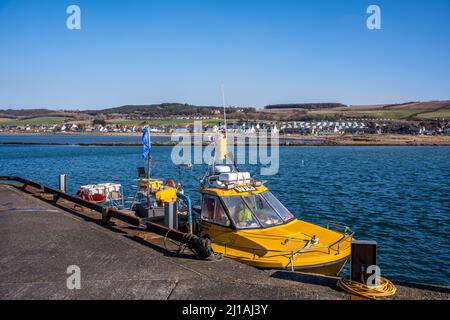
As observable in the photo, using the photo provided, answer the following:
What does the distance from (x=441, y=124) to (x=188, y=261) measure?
191 meters

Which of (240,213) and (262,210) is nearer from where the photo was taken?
(240,213)

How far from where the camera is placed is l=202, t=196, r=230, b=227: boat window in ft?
44.1

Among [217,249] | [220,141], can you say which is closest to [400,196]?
[220,141]

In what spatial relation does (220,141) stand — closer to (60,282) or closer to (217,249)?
(217,249)

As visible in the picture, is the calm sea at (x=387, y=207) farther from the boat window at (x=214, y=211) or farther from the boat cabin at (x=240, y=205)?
the boat window at (x=214, y=211)

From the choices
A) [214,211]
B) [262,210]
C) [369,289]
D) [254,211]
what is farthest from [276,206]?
[369,289]

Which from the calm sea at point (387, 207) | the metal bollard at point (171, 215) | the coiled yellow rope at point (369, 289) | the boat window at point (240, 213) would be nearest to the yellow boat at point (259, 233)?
the boat window at point (240, 213)

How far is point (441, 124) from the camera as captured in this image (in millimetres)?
178375

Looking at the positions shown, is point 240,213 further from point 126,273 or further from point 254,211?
point 126,273

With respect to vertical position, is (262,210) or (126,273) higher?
(262,210)

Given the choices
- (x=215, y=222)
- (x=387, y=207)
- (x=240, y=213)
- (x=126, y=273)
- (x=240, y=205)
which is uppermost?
(x=240, y=205)

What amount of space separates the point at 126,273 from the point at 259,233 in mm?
4659

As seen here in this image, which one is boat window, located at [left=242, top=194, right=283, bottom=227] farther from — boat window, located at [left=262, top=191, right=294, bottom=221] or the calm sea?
the calm sea

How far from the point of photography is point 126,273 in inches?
373
